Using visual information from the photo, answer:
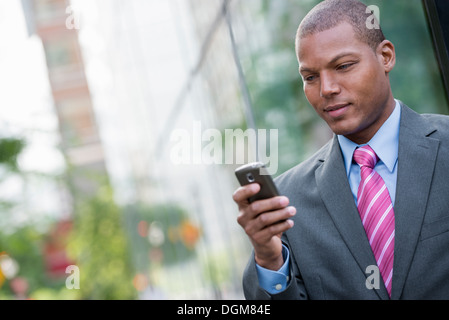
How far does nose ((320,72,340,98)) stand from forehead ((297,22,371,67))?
35 mm

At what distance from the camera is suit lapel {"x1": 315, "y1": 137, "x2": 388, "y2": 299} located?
132 cm

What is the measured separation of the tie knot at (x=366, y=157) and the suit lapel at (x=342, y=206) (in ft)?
0.14

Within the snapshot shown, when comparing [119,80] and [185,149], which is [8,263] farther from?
[185,149]

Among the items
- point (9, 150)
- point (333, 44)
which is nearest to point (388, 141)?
point (333, 44)

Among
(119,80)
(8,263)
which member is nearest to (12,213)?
(8,263)

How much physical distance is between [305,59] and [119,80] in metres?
13.4

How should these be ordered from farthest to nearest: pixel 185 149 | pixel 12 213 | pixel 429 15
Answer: pixel 12 213
pixel 185 149
pixel 429 15

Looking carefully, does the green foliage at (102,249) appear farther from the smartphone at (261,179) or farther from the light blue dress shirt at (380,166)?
the smartphone at (261,179)

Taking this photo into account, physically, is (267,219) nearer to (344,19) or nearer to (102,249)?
(344,19)

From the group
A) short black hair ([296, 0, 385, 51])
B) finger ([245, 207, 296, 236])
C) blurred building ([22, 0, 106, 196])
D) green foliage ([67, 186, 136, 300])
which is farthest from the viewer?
blurred building ([22, 0, 106, 196])

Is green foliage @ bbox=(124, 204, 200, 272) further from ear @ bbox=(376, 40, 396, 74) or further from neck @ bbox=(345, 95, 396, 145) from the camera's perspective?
ear @ bbox=(376, 40, 396, 74)

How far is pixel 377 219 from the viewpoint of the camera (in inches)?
52.4

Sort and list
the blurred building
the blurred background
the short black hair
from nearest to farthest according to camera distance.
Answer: the short black hair < the blurred background < the blurred building

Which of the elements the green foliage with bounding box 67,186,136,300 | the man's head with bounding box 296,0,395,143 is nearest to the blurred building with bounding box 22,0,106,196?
the green foliage with bounding box 67,186,136,300
